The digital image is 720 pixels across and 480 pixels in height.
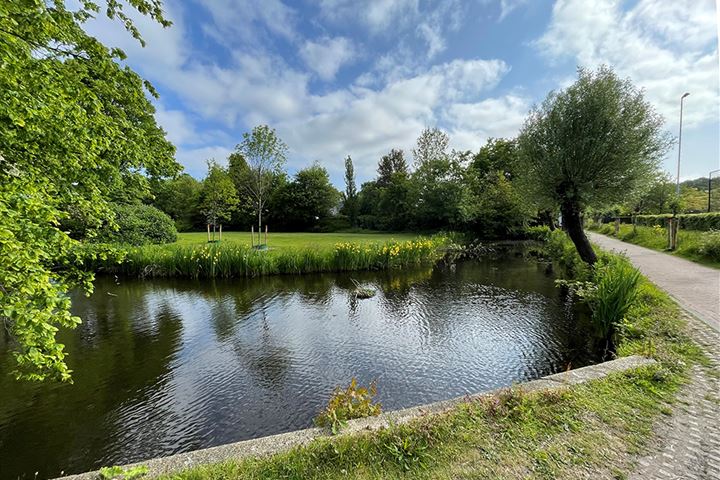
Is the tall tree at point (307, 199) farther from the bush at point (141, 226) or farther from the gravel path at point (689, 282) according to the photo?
the gravel path at point (689, 282)

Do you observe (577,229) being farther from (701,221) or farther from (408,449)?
(701,221)

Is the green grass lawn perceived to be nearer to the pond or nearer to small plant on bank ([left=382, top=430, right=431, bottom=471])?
the pond

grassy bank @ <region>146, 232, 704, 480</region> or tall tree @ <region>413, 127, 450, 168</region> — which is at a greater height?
tall tree @ <region>413, 127, 450, 168</region>

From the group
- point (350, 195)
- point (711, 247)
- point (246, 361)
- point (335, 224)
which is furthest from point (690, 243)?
point (350, 195)

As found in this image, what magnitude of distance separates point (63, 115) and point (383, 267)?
41.3 ft

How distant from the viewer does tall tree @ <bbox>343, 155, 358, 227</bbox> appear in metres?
40.6

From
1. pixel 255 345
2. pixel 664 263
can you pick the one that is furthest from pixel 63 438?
pixel 664 263

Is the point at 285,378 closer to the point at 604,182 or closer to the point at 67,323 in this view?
the point at 67,323

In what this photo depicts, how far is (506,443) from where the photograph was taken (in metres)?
2.62

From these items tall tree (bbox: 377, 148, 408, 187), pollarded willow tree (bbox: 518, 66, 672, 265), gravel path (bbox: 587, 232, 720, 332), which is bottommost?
gravel path (bbox: 587, 232, 720, 332)

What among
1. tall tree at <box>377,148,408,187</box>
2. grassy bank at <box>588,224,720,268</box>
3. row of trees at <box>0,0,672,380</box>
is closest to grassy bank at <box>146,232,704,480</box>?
row of trees at <box>0,0,672,380</box>

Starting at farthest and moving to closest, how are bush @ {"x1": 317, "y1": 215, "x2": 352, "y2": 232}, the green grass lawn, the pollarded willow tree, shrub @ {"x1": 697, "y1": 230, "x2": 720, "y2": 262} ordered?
1. bush @ {"x1": 317, "y1": 215, "x2": 352, "y2": 232}
2. the green grass lawn
3. shrub @ {"x1": 697, "y1": 230, "x2": 720, "y2": 262}
4. the pollarded willow tree

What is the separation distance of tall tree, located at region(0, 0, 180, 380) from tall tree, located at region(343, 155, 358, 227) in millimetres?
34967

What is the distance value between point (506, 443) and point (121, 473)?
3089mm
